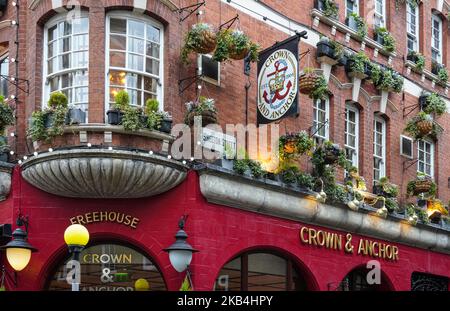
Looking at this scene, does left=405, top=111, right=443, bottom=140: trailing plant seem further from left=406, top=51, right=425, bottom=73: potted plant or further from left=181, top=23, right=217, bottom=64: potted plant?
left=181, top=23, right=217, bottom=64: potted plant

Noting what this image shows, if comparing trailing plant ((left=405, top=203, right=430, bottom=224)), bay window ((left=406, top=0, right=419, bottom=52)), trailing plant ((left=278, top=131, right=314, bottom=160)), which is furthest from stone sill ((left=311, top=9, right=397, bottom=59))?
trailing plant ((left=405, top=203, right=430, bottom=224))

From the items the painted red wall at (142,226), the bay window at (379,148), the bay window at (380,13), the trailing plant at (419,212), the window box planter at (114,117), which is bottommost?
the painted red wall at (142,226)

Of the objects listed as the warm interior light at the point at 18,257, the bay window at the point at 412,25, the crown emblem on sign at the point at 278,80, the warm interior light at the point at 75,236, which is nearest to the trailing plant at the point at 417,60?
the bay window at the point at 412,25

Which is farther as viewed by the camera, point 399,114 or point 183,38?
point 399,114

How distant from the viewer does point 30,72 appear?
63.0 ft

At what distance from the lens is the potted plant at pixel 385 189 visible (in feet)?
79.9

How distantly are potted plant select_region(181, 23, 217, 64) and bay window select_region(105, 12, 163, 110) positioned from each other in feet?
1.81

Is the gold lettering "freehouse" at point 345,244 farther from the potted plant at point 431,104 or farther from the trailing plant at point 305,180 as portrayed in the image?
the potted plant at point 431,104

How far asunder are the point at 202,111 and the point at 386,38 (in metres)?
8.87

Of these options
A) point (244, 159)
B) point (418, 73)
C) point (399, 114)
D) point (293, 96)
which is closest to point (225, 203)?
point (244, 159)

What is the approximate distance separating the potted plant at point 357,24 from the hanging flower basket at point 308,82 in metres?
4.27

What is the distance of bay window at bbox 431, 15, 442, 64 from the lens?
28781 millimetres
